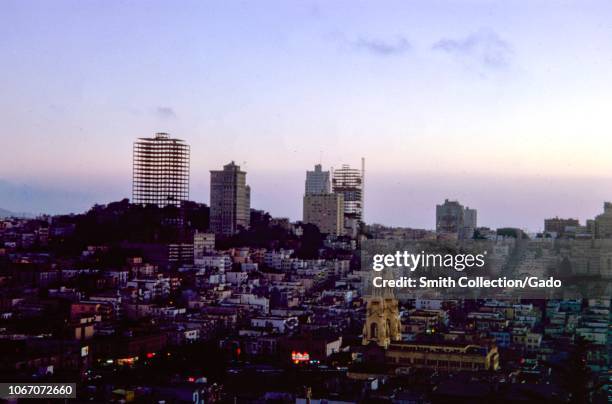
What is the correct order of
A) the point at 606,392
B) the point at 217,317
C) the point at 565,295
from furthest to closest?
the point at 565,295, the point at 217,317, the point at 606,392

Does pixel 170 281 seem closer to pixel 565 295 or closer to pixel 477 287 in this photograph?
pixel 477 287

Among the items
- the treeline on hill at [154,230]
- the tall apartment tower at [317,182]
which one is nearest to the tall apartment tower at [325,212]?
the treeline on hill at [154,230]

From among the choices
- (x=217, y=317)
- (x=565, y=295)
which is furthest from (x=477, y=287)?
(x=217, y=317)

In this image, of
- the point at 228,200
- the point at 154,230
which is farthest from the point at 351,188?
the point at 154,230

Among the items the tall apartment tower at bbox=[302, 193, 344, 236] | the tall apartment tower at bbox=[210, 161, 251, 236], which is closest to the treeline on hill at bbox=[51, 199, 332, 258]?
the tall apartment tower at bbox=[210, 161, 251, 236]

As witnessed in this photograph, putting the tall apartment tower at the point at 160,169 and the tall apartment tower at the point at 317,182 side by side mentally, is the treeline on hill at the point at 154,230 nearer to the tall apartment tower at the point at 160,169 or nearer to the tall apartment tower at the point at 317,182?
the tall apartment tower at the point at 160,169
